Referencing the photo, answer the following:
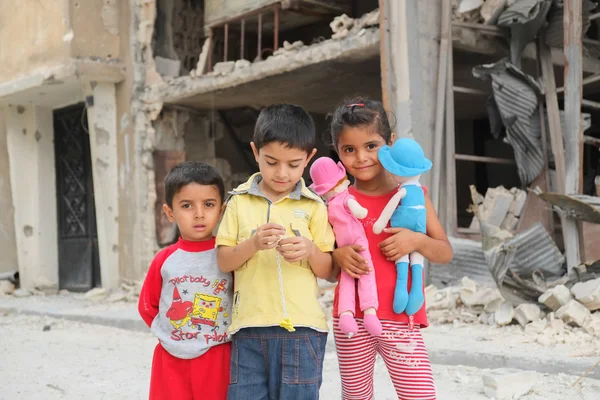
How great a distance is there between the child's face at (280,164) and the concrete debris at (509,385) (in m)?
1.75

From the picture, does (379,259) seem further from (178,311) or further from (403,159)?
(178,311)

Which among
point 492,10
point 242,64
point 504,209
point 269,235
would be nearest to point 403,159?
point 269,235

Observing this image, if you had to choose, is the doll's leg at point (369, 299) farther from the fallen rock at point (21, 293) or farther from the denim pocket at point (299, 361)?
the fallen rock at point (21, 293)

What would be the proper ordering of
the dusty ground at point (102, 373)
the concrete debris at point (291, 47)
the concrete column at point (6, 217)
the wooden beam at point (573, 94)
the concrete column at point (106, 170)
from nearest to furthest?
the dusty ground at point (102, 373) → the wooden beam at point (573, 94) → the concrete debris at point (291, 47) → the concrete column at point (106, 170) → the concrete column at point (6, 217)

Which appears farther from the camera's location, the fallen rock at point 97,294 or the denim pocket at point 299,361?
the fallen rock at point 97,294

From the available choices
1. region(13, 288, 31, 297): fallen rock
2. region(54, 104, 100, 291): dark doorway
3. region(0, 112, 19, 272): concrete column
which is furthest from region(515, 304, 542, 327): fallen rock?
region(0, 112, 19, 272): concrete column

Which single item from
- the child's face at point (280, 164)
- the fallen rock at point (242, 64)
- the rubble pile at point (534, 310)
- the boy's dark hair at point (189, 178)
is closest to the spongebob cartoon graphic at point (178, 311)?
the boy's dark hair at point (189, 178)

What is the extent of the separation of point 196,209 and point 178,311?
33cm

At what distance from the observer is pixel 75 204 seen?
962 cm

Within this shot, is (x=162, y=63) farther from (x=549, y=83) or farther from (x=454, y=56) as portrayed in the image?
(x=549, y=83)

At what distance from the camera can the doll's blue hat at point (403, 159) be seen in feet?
6.81

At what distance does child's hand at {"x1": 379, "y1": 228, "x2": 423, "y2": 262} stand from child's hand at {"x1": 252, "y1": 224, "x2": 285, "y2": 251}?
1.18ft

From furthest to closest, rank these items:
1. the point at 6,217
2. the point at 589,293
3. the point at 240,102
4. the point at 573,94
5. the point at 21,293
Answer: the point at 6,217 < the point at 21,293 < the point at 240,102 < the point at 573,94 < the point at 589,293

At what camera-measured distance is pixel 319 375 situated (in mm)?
2076
